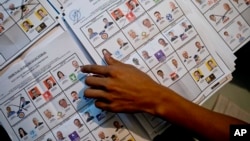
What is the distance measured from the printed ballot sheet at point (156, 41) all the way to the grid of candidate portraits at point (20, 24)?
0.06 metres

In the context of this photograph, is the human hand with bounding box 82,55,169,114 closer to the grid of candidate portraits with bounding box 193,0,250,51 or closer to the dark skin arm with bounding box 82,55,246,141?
the dark skin arm with bounding box 82,55,246,141

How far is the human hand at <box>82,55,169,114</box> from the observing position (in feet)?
1.89

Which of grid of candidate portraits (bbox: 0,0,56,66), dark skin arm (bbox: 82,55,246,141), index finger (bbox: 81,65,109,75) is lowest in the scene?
dark skin arm (bbox: 82,55,246,141)

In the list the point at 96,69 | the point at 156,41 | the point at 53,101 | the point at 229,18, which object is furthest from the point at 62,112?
the point at 229,18

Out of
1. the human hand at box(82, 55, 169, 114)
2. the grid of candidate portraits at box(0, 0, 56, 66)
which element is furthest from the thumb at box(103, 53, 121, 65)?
the grid of candidate portraits at box(0, 0, 56, 66)

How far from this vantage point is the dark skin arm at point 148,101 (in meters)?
0.58

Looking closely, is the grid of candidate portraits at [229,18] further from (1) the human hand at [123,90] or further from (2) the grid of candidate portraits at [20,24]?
(2) the grid of candidate portraits at [20,24]

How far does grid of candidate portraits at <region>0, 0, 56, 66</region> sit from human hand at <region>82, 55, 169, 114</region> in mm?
167

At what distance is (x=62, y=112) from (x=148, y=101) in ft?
0.66

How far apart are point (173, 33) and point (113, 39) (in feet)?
0.46

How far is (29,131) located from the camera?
64 centimetres

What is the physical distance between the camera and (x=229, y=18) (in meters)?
0.68

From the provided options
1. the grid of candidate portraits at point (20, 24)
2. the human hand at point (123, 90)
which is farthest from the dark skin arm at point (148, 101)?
the grid of candidate portraits at point (20, 24)

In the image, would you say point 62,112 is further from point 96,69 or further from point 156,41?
point 156,41
